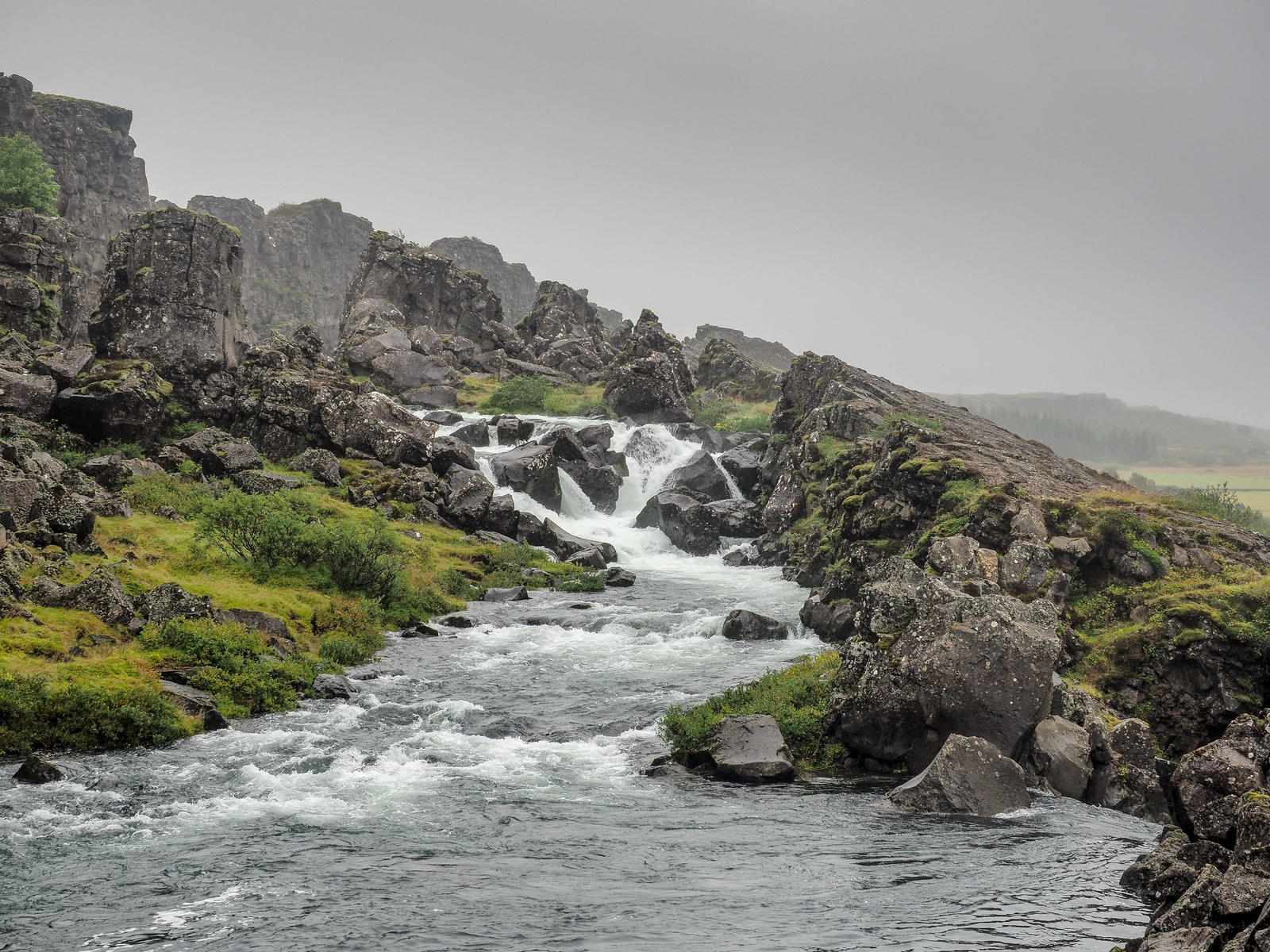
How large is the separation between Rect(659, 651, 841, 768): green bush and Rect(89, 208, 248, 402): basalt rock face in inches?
1668

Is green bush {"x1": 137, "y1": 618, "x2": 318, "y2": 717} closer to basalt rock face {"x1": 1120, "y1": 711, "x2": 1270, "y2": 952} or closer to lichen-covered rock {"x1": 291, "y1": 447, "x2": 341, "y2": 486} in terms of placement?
basalt rock face {"x1": 1120, "y1": 711, "x2": 1270, "y2": 952}

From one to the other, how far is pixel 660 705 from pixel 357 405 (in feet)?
114

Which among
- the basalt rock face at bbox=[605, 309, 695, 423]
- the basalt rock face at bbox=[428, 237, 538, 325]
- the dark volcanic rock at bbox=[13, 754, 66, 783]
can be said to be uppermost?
the basalt rock face at bbox=[428, 237, 538, 325]

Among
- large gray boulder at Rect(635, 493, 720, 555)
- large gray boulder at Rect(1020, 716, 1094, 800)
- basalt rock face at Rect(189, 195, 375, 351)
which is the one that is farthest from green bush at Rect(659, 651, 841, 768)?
basalt rock face at Rect(189, 195, 375, 351)

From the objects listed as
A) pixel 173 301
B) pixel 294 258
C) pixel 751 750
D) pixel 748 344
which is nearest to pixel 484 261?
pixel 294 258

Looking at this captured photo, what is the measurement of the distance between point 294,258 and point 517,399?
114m

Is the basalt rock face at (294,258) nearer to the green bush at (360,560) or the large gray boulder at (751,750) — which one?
the green bush at (360,560)

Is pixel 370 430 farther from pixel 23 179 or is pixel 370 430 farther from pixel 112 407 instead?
pixel 23 179

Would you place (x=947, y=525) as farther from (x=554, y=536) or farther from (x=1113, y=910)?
(x=554, y=536)

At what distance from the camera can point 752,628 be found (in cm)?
2888

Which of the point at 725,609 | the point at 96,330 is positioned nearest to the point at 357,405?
the point at 96,330

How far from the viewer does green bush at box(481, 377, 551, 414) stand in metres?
75.7

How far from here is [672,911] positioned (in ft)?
32.4

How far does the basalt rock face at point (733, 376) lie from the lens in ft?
317
